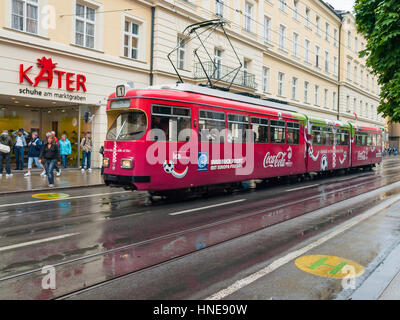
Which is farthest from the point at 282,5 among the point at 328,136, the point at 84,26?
the point at 84,26

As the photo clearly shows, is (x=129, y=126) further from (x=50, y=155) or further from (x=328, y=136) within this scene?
(x=328, y=136)

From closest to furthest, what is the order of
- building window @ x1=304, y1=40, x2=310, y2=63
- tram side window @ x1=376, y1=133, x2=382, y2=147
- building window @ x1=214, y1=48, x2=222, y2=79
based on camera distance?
building window @ x1=214, y1=48, x2=222, y2=79 → tram side window @ x1=376, y1=133, x2=382, y2=147 → building window @ x1=304, y1=40, x2=310, y2=63

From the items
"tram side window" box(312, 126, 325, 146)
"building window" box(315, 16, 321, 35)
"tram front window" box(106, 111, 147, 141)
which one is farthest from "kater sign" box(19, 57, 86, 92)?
"building window" box(315, 16, 321, 35)

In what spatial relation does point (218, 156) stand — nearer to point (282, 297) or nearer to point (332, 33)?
point (282, 297)

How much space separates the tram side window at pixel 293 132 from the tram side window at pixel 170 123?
6.57m

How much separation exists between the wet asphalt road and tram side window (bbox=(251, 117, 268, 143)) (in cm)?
296

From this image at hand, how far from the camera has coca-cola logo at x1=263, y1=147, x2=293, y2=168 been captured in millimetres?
14055

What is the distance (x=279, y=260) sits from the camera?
→ 211 inches

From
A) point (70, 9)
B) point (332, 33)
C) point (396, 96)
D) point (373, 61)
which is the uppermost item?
point (332, 33)

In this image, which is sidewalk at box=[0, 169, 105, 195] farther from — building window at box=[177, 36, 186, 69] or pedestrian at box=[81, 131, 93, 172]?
building window at box=[177, 36, 186, 69]

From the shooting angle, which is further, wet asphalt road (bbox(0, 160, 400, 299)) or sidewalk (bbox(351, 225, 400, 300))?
wet asphalt road (bbox(0, 160, 400, 299))

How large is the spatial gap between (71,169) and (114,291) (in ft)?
51.6

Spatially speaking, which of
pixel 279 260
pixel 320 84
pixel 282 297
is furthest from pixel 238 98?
pixel 320 84

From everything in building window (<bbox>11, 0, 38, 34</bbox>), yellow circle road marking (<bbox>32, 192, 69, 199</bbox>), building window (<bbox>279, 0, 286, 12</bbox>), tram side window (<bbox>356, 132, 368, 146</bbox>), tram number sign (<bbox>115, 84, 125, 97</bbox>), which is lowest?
yellow circle road marking (<bbox>32, 192, 69, 199</bbox>)
